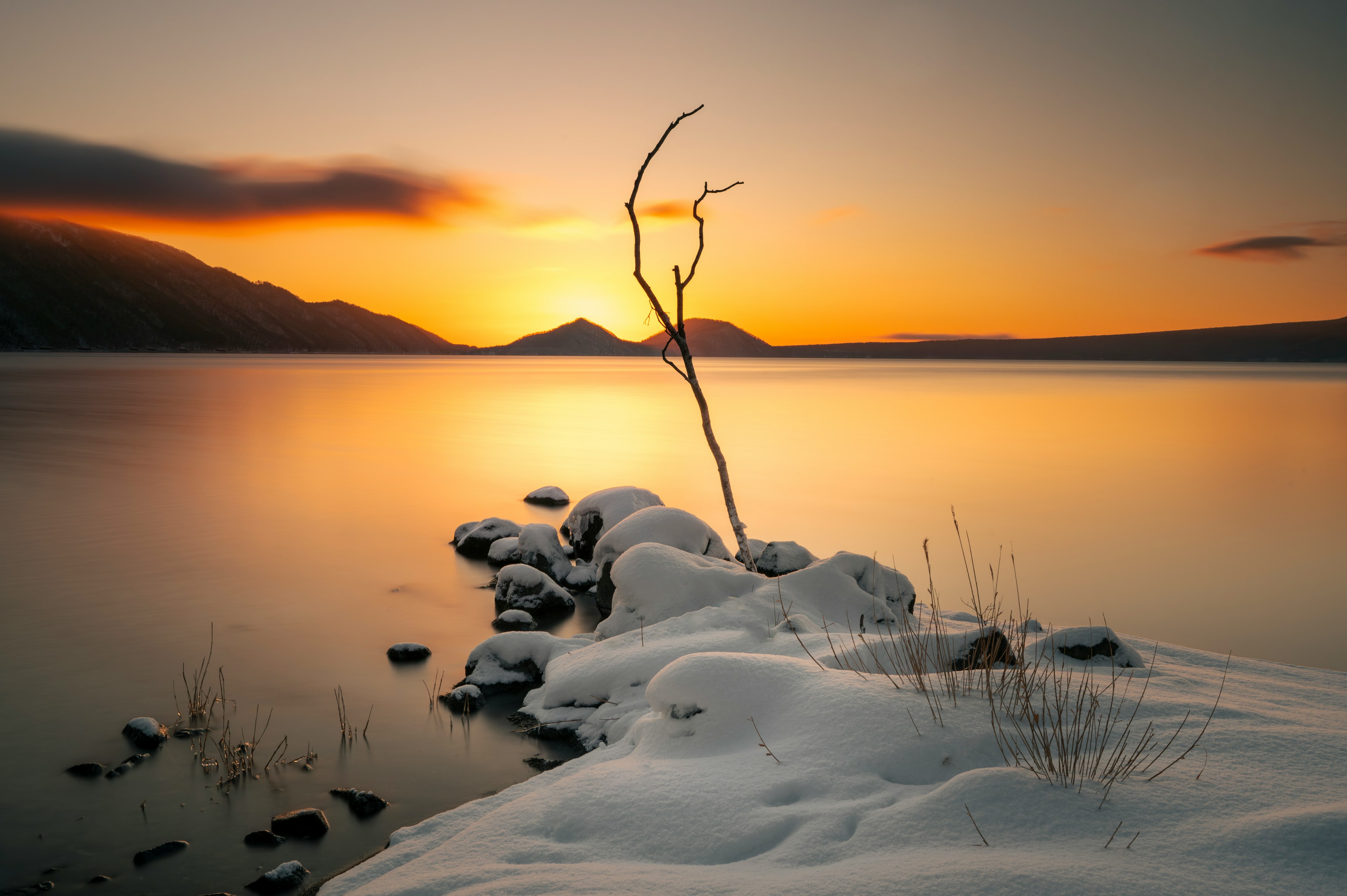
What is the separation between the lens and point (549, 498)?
1964cm

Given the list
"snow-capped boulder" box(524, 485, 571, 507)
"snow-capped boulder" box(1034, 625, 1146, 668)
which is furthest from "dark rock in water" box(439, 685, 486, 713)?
"snow-capped boulder" box(524, 485, 571, 507)

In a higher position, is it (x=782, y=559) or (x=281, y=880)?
(x=782, y=559)

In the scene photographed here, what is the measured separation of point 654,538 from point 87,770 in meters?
6.45

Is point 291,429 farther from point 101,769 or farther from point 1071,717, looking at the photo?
point 1071,717

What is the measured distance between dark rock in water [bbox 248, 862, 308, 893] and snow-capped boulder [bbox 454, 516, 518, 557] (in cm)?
921

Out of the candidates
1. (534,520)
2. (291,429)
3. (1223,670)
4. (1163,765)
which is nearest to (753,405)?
(291,429)

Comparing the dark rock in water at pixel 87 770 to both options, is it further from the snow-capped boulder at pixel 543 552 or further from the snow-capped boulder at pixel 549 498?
the snow-capped boulder at pixel 549 498

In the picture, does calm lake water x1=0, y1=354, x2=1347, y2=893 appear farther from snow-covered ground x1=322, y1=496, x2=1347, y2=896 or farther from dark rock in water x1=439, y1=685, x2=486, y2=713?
snow-covered ground x1=322, y1=496, x2=1347, y2=896

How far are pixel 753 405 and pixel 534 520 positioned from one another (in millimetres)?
43111

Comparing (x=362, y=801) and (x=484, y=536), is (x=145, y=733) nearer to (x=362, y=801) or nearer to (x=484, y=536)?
(x=362, y=801)

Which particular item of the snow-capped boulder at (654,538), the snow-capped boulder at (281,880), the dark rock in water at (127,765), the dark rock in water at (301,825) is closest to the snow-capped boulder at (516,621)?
the snow-capped boulder at (654,538)

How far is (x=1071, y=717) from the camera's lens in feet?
14.8

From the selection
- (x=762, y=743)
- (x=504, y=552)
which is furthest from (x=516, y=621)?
(x=762, y=743)

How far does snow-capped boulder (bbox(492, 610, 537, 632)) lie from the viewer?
1004 centimetres
